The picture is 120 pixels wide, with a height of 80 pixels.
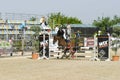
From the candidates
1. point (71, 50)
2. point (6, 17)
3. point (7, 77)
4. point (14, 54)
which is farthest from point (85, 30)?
point (7, 77)

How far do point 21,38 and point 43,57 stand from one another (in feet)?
25.6

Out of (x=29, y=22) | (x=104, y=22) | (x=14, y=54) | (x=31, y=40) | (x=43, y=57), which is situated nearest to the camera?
(x=43, y=57)

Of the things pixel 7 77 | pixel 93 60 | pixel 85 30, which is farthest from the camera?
pixel 85 30

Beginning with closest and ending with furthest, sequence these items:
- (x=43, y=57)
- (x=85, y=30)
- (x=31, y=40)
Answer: (x=43, y=57) → (x=31, y=40) → (x=85, y=30)

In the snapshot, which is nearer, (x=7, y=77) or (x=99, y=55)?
(x=7, y=77)

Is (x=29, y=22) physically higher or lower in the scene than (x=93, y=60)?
higher

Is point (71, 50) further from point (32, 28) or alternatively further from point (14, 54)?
point (32, 28)

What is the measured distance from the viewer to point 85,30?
202 ft

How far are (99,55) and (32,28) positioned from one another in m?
11.2

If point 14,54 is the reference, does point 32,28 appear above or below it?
above

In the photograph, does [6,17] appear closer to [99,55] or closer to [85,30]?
[99,55]

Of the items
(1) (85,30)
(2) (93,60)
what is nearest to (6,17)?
(2) (93,60)

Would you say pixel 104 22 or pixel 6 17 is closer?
pixel 6 17

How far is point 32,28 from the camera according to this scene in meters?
33.6
